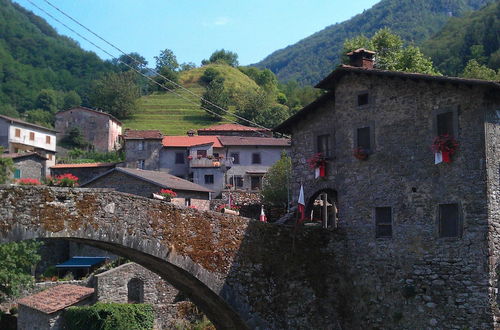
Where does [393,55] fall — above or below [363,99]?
above

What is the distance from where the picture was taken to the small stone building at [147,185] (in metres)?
43.3

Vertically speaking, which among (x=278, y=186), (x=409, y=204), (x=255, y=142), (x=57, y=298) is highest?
(x=255, y=142)

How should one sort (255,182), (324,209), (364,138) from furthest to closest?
(255,182), (324,209), (364,138)

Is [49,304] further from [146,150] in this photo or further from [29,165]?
[29,165]

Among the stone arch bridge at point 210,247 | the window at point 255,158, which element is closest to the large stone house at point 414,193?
the stone arch bridge at point 210,247

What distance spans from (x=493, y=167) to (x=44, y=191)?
13.1m

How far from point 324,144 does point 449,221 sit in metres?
6.08

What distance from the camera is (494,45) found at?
94188 mm

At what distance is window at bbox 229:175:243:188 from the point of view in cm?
6134

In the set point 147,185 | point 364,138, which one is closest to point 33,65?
point 147,185

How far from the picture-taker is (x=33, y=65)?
156 meters

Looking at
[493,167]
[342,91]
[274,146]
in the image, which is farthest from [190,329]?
[274,146]

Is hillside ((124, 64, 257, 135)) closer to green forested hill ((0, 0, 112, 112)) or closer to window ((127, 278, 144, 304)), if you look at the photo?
green forested hill ((0, 0, 112, 112))

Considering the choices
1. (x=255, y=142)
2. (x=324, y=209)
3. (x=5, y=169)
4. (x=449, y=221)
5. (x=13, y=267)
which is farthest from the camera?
(x=255, y=142)
